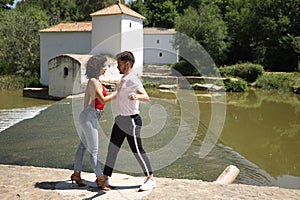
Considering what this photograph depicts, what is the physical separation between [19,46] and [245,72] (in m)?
19.5

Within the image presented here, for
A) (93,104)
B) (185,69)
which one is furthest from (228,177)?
(185,69)

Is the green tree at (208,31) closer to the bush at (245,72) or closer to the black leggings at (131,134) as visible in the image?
the bush at (245,72)

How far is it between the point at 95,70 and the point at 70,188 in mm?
1497

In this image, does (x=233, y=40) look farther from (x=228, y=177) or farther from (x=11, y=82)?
(x=228, y=177)

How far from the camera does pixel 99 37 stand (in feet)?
81.1

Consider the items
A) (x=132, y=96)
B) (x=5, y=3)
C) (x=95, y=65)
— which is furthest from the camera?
(x=5, y=3)

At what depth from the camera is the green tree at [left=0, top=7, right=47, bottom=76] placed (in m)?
27.3

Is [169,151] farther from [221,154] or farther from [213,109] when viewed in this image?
[213,109]

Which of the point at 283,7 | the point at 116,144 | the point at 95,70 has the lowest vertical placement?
the point at 116,144

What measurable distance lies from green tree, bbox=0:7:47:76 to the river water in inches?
568

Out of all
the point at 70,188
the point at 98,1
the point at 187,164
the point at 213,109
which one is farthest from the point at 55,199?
the point at 98,1

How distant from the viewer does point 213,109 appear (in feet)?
50.4

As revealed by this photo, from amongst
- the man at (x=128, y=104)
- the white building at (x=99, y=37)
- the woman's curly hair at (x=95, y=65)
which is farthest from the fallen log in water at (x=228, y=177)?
the white building at (x=99, y=37)

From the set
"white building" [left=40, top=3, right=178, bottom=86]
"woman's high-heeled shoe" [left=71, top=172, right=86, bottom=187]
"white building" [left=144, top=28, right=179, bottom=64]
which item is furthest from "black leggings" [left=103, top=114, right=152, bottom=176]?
"white building" [left=144, top=28, right=179, bottom=64]
